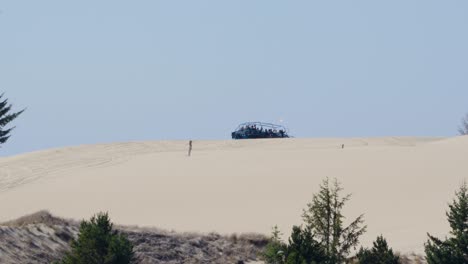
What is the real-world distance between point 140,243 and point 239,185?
1676 cm

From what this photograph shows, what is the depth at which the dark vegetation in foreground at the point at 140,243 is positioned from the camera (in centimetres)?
3169

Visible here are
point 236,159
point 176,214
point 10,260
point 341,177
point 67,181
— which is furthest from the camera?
point 236,159

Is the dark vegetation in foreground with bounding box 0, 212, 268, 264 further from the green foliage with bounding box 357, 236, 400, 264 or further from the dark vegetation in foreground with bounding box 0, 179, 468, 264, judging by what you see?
the green foliage with bounding box 357, 236, 400, 264

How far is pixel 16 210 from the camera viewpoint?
48.2 m

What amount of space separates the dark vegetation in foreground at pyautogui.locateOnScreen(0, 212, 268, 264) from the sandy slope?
354 centimetres

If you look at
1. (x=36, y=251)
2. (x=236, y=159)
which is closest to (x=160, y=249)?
(x=36, y=251)

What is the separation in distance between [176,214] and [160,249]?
1066cm

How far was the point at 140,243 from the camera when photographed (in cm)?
3559

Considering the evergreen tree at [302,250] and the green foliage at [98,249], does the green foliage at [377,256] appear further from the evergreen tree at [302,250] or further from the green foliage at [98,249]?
the green foliage at [98,249]

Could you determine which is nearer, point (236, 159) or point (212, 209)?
point (212, 209)

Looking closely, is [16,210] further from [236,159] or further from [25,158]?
[25,158]

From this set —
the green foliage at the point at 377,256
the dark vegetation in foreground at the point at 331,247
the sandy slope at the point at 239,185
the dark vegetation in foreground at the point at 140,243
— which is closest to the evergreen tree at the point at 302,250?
the dark vegetation in foreground at the point at 331,247

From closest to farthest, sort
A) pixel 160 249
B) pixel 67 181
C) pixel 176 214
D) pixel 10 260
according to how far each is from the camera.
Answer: pixel 10 260
pixel 160 249
pixel 176 214
pixel 67 181

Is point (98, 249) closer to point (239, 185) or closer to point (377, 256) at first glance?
point (377, 256)
